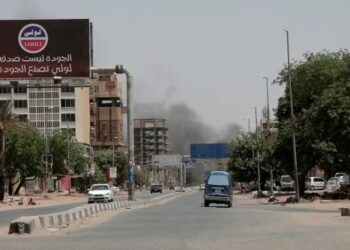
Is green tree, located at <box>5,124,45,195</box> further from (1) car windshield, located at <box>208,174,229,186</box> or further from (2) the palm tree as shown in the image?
(1) car windshield, located at <box>208,174,229,186</box>

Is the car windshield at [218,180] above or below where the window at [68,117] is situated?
below

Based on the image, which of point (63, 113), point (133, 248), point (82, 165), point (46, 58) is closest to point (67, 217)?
point (133, 248)

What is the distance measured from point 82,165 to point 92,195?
4655 centimetres

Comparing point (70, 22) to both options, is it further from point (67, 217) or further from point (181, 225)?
point (181, 225)

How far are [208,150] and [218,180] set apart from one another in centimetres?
7274

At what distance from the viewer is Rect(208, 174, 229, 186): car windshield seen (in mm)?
49831

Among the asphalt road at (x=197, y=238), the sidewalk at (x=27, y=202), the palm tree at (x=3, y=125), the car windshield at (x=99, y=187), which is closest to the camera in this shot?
the asphalt road at (x=197, y=238)

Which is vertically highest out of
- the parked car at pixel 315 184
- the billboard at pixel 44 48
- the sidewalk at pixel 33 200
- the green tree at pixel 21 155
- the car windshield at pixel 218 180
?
the billboard at pixel 44 48

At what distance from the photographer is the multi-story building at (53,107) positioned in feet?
500

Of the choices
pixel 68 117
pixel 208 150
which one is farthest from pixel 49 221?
pixel 68 117

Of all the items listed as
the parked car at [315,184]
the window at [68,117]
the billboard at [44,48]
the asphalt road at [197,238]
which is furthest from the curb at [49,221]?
the window at [68,117]

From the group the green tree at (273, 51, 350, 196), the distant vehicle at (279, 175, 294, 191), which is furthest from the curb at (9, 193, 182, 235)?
the distant vehicle at (279, 175, 294, 191)

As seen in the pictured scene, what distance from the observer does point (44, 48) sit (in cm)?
4619

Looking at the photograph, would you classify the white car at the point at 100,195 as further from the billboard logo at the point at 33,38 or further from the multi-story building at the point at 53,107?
the multi-story building at the point at 53,107
